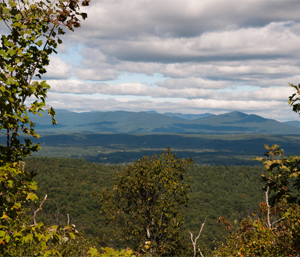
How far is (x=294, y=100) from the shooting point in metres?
8.68

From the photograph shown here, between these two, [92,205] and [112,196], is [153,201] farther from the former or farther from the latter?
[92,205]

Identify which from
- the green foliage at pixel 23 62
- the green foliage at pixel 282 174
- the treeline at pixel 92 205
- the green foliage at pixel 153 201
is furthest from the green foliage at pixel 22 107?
the treeline at pixel 92 205

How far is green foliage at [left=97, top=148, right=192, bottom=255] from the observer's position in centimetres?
2686

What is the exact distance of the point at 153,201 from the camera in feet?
93.9

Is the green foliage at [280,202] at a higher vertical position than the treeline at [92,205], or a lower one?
higher

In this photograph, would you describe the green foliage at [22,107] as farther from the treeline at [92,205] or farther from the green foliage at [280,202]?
the treeline at [92,205]

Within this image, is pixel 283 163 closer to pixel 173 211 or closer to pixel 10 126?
pixel 10 126

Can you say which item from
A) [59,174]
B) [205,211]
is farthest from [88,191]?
[205,211]

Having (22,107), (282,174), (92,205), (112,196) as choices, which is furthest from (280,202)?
(92,205)

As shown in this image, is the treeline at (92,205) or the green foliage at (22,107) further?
the treeline at (92,205)

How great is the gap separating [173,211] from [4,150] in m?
A: 22.4

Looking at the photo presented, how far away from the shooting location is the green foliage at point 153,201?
2686 centimetres

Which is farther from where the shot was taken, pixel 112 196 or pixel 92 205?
pixel 92 205

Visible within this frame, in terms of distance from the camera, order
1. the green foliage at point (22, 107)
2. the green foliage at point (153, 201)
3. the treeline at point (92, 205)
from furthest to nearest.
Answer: the treeline at point (92, 205) → the green foliage at point (153, 201) → the green foliage at point (22, 107)
